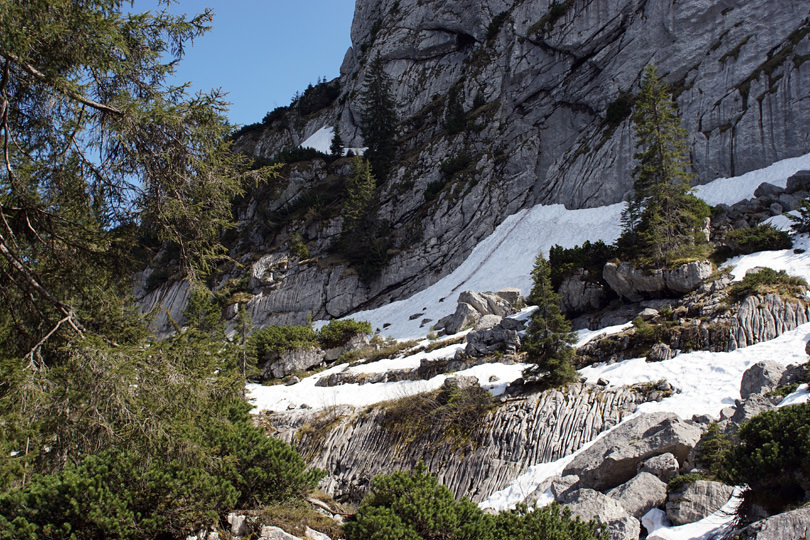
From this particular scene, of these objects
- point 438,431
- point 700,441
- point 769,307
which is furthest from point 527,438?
point 769,307

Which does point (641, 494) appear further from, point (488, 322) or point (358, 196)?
→ point (358, 196)

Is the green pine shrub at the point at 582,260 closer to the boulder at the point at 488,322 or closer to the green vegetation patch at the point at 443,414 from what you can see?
the boulder at the point at 488,322

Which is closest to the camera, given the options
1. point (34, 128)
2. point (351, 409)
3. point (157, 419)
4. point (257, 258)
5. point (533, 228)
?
point (157, 419)

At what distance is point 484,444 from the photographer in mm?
13234

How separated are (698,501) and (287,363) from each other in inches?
949

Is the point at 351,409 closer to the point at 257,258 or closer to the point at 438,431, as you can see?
the point at 438,431

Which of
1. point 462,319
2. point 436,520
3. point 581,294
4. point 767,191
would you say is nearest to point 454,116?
point 462,319

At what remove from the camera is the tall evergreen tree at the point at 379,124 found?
55.1 m

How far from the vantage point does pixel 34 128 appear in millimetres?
6336

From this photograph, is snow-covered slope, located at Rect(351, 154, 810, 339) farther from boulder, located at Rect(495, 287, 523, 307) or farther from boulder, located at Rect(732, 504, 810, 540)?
boulder, located at Rect(732, 504, 810, 540)

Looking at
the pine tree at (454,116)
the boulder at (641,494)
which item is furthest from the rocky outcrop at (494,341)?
the pine tree at (454,116)

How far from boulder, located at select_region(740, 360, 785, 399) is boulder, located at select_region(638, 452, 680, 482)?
340 centimetres

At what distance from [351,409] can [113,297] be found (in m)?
11.6

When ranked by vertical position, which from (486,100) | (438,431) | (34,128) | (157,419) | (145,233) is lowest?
(438,431)
